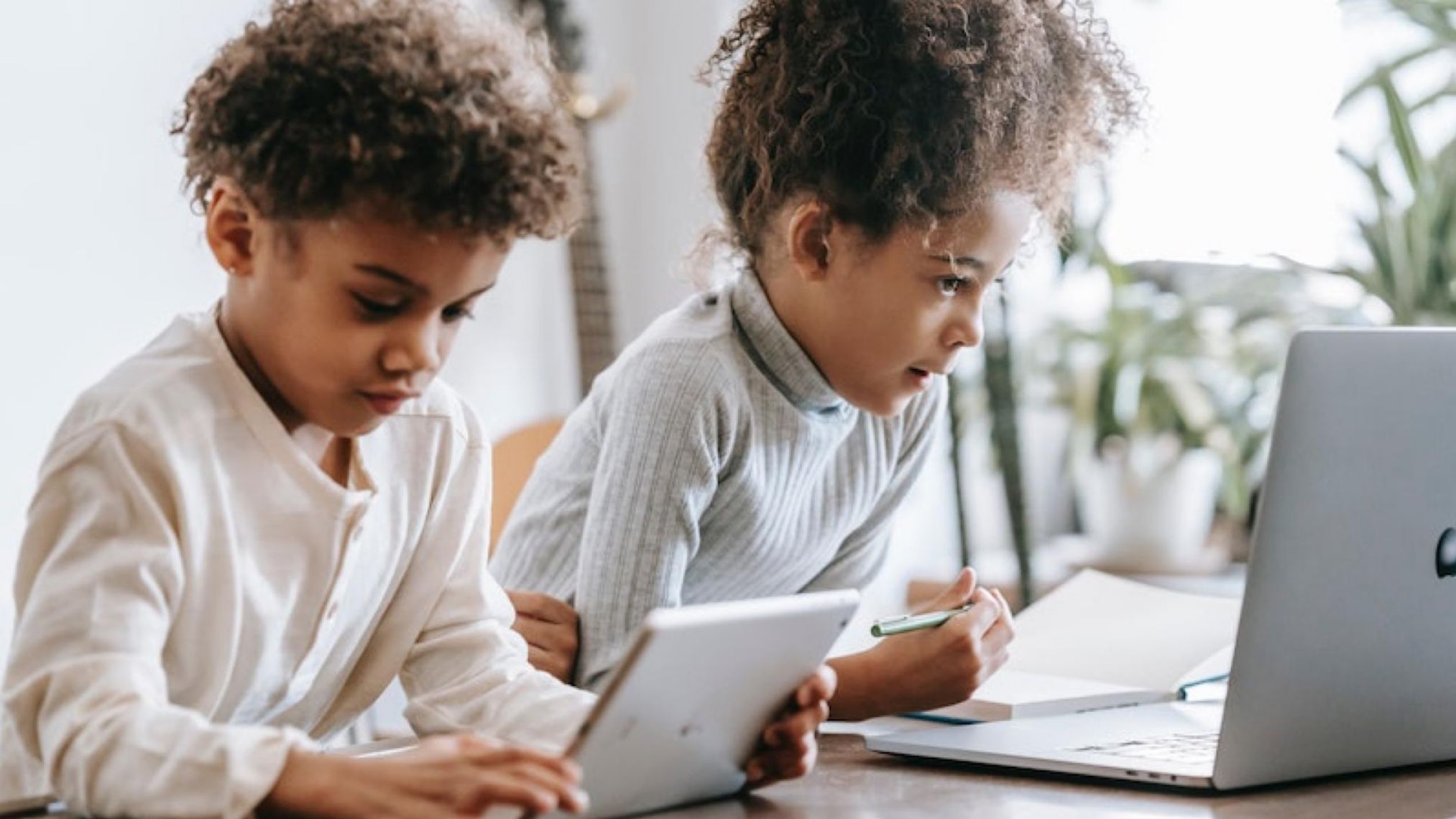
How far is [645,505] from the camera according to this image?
1.25m

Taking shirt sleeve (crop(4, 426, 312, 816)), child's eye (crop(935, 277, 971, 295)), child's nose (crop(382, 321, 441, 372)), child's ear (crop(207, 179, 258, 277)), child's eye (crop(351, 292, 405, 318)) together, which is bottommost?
shirt sleeve (crop(4, 426, 312, 816))

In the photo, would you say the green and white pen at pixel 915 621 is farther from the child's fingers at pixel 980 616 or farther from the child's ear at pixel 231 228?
the child's ear at pixel 231 228

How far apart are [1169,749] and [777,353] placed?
1.44ft

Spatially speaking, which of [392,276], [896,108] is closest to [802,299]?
[896,108]

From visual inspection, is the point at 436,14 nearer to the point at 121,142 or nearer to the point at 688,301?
the point at 688,301

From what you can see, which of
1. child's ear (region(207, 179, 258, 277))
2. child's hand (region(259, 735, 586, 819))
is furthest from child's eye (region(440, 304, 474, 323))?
child's hand (region(259, 735, 586, 819))

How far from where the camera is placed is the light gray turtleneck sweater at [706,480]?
1.25 meters

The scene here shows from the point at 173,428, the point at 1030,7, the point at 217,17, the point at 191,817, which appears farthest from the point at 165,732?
the point at 217,17

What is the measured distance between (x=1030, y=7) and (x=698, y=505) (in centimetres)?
50

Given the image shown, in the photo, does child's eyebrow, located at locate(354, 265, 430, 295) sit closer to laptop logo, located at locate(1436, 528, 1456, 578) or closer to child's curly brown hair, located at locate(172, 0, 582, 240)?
child's curly brown hair, located at locate(172, 0, 582, 240)

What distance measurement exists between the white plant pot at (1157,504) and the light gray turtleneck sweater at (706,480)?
57.2 inches

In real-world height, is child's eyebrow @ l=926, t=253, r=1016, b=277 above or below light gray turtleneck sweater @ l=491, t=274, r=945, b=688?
above

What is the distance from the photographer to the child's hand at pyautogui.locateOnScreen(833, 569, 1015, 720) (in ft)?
3.70

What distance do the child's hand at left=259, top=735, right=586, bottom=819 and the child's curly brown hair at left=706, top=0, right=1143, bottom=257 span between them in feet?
2.13
